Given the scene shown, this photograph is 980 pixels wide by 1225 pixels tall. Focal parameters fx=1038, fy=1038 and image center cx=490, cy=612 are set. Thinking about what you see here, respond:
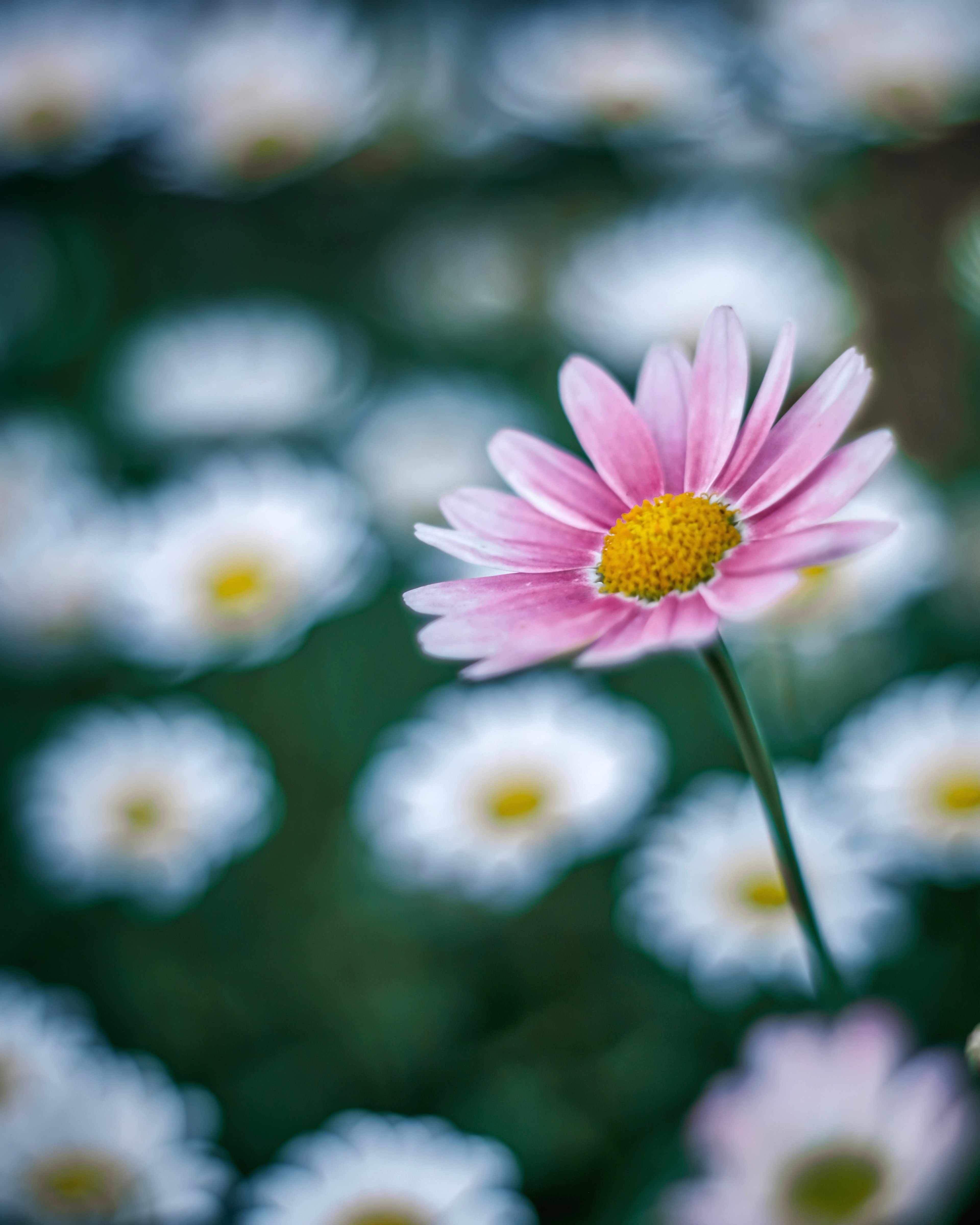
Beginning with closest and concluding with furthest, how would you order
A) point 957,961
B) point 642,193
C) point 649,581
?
point 649,581 < point 957,961 < point 642,193

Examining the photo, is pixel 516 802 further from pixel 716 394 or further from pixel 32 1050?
pixel 716 394

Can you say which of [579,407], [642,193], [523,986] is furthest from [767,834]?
[642,193]

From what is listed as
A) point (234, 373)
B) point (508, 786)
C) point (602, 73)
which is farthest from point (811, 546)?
Result: point (602, 73)

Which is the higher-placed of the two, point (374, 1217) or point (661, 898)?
point (661, 898)

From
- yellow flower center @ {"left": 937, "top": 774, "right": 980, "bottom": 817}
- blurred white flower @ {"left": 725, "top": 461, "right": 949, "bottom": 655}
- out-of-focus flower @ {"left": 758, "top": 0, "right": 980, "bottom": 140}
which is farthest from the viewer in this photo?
out-of-focus flower @ {"left": 758, "top": 0, "right": 980, "bottom": 140}

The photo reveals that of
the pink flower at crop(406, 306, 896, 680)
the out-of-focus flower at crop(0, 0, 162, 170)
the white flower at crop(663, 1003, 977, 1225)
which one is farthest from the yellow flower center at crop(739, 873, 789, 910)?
the out-of-focus flower at crop(0, 0, 162, 170)

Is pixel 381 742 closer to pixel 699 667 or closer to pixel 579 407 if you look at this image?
pixel 699 667

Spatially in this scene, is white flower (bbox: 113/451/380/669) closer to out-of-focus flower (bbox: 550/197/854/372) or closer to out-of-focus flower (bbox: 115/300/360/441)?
out-of-focus flower (bbox: 115/300/360/441)
